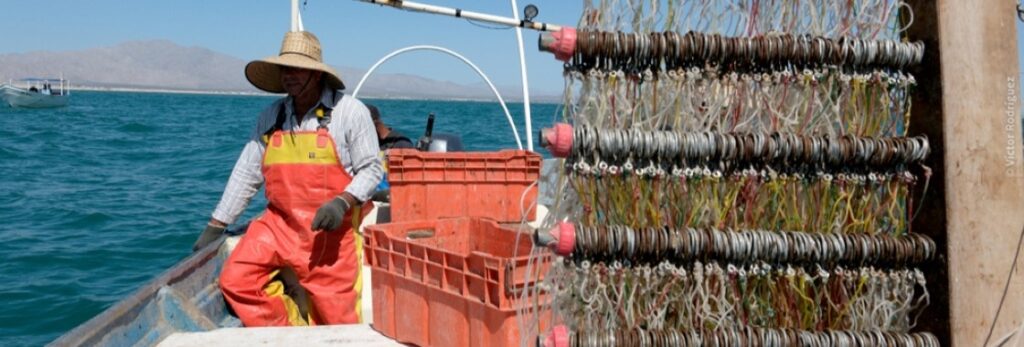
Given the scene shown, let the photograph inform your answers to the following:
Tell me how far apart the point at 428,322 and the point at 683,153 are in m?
1.84

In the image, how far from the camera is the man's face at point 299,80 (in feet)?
13.7

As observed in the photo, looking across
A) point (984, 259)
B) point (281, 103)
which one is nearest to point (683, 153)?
point (984, 259)

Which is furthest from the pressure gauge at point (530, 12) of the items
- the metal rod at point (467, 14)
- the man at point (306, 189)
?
the man at point (306, 189)

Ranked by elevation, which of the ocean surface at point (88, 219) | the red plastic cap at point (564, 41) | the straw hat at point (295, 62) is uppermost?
the straw hat at point (295, 62)

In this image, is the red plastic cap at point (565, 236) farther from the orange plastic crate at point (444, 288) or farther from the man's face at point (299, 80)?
the man's face at point (299, 80)

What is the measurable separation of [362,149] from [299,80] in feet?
1.43

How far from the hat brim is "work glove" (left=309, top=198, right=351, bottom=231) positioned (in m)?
0.62

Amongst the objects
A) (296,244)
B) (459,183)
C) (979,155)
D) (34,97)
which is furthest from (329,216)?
(34,97)

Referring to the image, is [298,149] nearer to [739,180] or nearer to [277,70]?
[277,70]

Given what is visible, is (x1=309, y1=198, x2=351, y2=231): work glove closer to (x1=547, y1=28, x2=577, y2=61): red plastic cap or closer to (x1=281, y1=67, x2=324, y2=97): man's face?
(x1=281, y1=67, x2=324, y2=97): man's face

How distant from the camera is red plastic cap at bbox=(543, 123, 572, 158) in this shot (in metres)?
1.74

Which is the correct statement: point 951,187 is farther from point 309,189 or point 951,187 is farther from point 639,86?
point 309,189

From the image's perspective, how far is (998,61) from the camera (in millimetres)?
1818

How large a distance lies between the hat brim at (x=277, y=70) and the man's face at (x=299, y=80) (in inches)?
2.0
